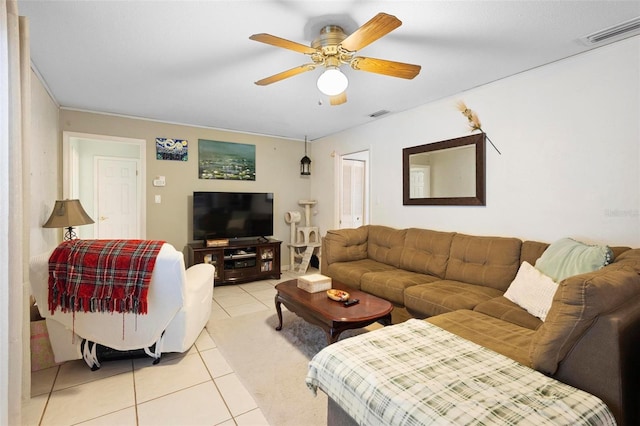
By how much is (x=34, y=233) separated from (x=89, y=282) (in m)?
1.33

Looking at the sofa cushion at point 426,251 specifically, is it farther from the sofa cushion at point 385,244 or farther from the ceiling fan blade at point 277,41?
the ceiling fan blade at point 277,41

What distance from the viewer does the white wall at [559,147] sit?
7.11ft

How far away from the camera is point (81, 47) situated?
228cm

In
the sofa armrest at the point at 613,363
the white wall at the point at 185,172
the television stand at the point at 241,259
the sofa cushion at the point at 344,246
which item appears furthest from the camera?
the television stand at the point at 241,259

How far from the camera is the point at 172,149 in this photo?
4.43 metres

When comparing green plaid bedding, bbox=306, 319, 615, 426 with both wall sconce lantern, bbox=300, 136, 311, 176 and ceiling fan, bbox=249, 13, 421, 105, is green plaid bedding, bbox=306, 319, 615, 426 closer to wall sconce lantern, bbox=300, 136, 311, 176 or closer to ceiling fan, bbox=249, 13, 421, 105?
ceiling fan, bbox=249, 13, 421, 105

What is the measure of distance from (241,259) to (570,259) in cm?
386

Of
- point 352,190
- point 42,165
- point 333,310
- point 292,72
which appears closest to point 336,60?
point 292,72

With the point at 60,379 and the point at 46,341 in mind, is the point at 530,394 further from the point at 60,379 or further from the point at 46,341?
the point at 46,341

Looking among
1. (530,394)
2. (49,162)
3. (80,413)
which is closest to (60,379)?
(80,413)

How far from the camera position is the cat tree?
5289mm

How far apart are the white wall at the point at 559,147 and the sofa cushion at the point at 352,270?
808 millimetres

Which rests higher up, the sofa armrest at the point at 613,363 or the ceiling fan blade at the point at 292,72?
the ceiling fan blade at the point at 292,72

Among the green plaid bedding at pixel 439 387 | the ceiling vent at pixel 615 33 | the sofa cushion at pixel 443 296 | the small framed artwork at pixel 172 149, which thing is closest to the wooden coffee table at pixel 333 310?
the sofa cushion at pixel 443 296
